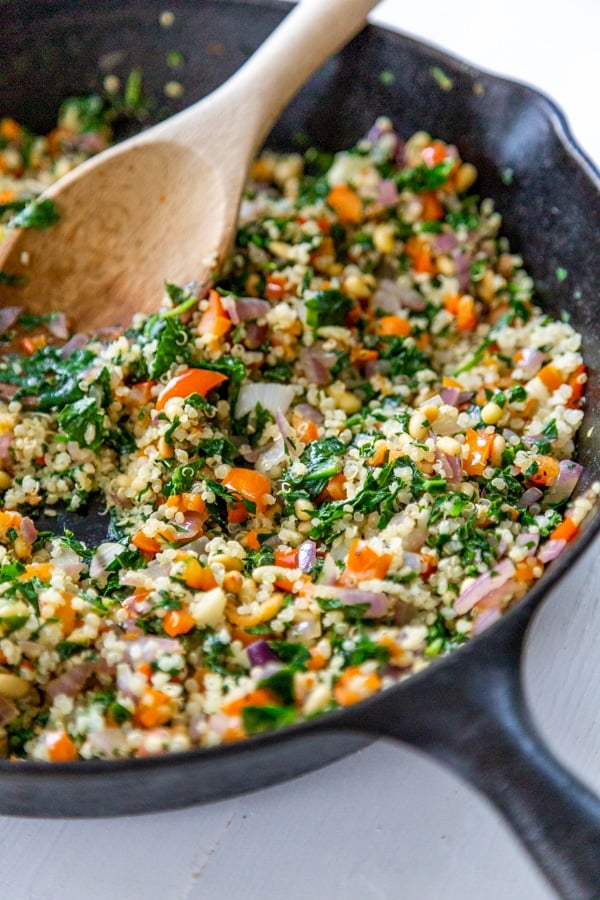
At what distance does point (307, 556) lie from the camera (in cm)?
177

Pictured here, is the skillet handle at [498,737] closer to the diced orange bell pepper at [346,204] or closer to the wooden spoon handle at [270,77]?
the diced orange bell pepper at [346,204]

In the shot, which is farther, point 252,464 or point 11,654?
point 252,464

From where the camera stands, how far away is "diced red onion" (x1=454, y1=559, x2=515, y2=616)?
164 centimetres

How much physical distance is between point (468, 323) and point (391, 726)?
1203mm

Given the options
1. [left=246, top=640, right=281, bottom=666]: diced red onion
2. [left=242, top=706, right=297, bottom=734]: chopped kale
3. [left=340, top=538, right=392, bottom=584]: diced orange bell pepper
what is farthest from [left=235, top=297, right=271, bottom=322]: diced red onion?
[left=242, top=706, right=297, bottom=734]: chopped kale

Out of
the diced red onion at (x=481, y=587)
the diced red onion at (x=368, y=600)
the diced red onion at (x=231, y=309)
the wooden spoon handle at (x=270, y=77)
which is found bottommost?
the diced red onion at (x=231, y=309)

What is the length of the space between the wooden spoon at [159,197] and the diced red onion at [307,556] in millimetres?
808

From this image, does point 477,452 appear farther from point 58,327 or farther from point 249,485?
point 58,327

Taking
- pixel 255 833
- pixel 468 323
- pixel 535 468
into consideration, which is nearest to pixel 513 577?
pixel 535 468

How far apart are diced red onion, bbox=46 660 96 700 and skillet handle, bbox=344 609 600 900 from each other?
0.51 metres

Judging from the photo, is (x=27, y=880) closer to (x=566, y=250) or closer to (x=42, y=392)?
(x=42, y=392)

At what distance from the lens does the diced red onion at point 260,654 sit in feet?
5.15

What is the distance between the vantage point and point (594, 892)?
1250 millimetres

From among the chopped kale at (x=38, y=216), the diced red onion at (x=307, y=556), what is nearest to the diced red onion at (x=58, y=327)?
the chopped kale at (x=38, y=216)
